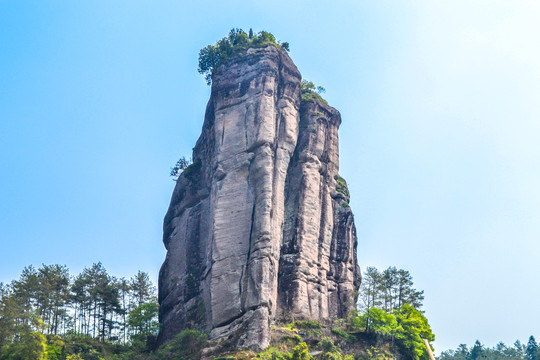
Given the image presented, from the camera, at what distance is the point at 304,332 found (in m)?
59.9

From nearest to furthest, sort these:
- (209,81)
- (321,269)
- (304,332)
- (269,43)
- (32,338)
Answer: (32,338)
(304,332)
(321,269)
(269,43)
(209,81)

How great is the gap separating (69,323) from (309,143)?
3237 centimetres

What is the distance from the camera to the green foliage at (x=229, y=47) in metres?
72.4

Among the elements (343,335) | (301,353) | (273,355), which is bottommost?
(273,355)

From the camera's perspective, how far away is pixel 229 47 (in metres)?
72.9

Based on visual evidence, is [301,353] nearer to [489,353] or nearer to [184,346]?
[184,346]

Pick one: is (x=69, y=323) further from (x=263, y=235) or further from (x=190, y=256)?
(x=263, y=235)

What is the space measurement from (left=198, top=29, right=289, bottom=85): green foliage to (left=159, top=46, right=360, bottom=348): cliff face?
1.31m

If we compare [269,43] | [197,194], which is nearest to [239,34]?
[269,43]

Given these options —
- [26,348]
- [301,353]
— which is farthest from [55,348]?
[301,353]

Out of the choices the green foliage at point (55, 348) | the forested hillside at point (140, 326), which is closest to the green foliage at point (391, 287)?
the forested hillside at point (140, 326)

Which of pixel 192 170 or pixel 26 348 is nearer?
pixel 26 348

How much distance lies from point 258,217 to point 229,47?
70.5 ft

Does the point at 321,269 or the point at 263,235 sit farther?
the point at 321,269
